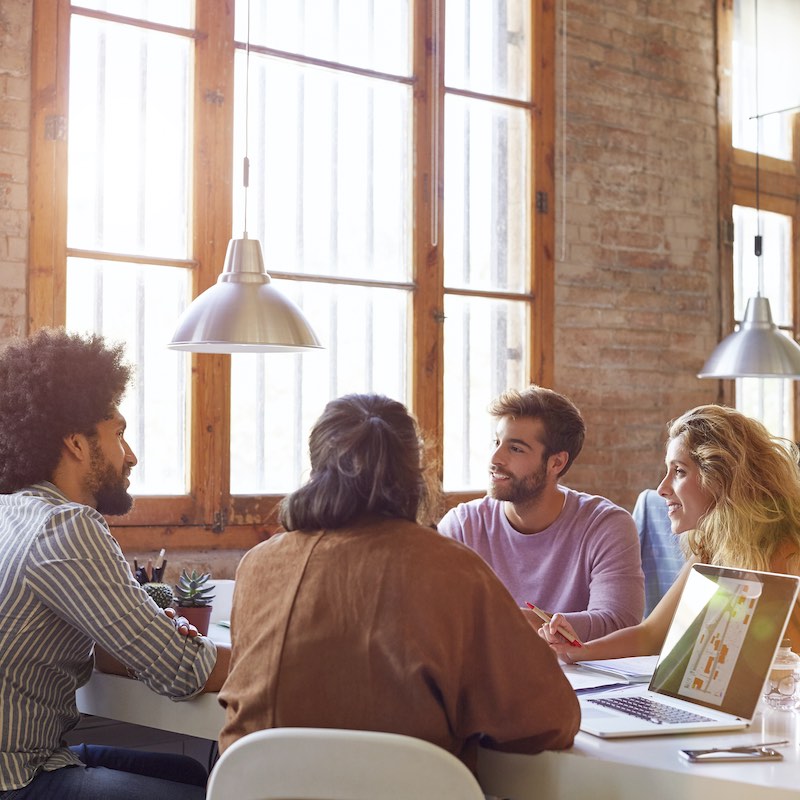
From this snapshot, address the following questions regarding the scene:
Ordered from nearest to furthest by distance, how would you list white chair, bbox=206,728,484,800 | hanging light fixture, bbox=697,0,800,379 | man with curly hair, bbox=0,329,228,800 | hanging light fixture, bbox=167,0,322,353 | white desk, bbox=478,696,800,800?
white chair, bbox=206,728,484,800 < white desk, bbox=478,696,800,800 < man with curly hair, bbox=0,329,228,800 < hanging light fixture, bbox=167,0,322,353 < hanging light fixture, bbox=697,0,800,379

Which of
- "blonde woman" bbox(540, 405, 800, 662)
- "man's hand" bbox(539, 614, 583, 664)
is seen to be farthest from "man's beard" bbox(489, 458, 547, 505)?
"man's hand" bbox(539, 614, 583, 664)

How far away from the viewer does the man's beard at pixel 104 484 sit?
2373 mm

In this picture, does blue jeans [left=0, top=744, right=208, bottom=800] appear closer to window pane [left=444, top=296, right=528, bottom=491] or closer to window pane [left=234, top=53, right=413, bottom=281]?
window pane [left=234, top=53, right=413, bottom=281]

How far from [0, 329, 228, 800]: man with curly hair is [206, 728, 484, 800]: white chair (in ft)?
2.30

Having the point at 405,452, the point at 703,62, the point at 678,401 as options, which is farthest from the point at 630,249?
the point at 405,452

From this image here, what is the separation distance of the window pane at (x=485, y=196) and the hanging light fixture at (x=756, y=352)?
2.96 feet

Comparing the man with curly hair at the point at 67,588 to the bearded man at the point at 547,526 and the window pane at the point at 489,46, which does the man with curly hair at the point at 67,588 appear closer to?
the bearded man at the point at 547,526

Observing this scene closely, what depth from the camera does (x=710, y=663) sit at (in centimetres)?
197

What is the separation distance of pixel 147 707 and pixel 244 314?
1092mm

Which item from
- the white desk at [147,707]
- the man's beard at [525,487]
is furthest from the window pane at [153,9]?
the white desk at [147,707]

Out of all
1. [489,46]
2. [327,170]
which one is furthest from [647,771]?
[489,46]

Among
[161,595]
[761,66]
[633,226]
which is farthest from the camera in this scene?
[761,66]

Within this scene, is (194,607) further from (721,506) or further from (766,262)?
(766,262)

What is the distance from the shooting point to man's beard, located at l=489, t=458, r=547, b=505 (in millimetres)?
3232
